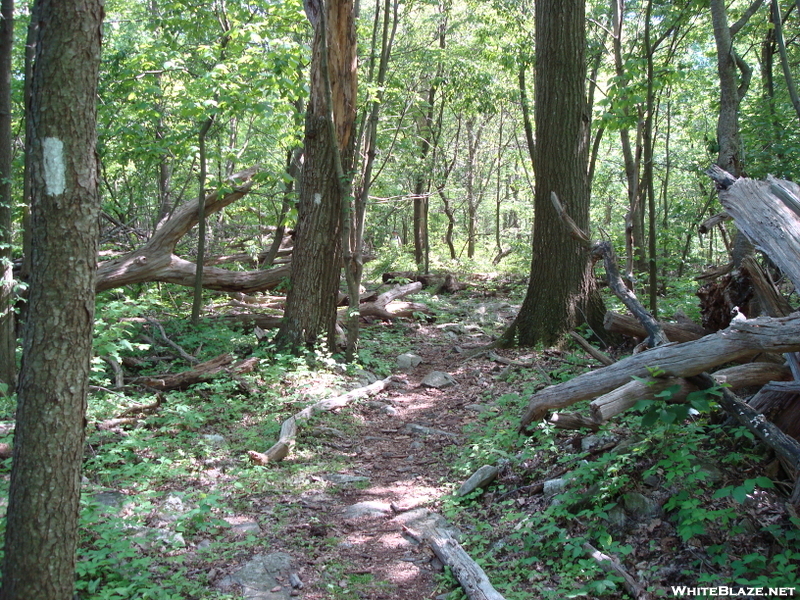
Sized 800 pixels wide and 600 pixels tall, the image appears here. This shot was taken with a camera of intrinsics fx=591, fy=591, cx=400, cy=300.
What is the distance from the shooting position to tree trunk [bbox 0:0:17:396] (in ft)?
20.9

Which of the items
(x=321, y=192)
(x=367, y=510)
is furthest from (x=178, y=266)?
(x=367, y=510)

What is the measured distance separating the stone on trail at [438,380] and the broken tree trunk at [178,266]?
3.93 metres

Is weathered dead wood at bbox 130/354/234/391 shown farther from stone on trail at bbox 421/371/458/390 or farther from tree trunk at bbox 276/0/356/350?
stone on trail at bbox 421/371/458/390

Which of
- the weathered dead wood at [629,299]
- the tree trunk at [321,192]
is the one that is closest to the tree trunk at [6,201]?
the tree trunk at [321,192]

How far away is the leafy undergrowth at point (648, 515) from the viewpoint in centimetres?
327

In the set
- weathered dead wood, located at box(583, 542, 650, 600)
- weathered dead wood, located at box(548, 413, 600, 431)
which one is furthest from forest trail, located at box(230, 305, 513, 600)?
weathered dead wood, located at box(548, 413, 600, 431)

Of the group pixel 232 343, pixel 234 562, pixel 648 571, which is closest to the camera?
pixel 648 571

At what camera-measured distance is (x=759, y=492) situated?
12.0ft

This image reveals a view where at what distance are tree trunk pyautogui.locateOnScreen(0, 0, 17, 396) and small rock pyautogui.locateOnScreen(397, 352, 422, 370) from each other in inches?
202

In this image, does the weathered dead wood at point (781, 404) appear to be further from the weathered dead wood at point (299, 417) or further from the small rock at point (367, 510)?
the weathered dead wood at point (299, 417)

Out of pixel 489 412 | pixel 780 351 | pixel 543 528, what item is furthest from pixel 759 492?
pixel 489 412

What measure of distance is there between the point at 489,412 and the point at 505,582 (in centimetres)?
315

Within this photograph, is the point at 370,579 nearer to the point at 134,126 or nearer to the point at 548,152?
the point at 548,152

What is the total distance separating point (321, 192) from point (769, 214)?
632 centimetres
